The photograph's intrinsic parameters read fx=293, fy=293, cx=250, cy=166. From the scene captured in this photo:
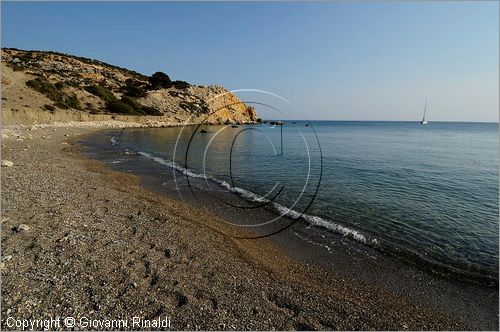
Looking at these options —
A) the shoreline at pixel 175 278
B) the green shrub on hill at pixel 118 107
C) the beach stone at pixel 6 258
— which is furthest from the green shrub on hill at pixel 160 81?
the beach stone at pixel 6 258

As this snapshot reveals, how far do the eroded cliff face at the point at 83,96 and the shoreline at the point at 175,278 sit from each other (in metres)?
17.1

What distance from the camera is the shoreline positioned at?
18.6 feet

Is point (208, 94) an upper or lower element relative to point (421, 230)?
upper

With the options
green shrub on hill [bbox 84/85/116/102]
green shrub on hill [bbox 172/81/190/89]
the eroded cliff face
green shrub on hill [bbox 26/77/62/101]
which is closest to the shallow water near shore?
the eroded cliff face

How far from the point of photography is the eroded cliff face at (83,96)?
1937 inches

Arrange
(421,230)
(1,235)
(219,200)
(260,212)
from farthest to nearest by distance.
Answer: (219,200), (260,212), (421,230), (1,235)

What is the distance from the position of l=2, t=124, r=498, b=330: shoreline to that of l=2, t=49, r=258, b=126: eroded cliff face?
56.0 feet

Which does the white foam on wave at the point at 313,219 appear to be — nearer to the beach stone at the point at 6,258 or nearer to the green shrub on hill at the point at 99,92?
the beach stone at the point at 6,258

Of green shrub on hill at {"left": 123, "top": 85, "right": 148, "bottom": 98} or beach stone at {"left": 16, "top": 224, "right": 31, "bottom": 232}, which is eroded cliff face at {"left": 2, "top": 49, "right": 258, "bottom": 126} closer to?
green shrub on hill at {"left": 123, "top": 85, "right": 148, "bottom": 98}

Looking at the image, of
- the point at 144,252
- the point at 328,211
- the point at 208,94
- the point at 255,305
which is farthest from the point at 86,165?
the point at 208,94

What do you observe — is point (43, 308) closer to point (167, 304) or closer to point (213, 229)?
point (167, 304)

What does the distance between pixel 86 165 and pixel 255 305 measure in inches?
710

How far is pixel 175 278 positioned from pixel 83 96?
72.2m

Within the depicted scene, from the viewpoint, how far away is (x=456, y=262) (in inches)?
362
